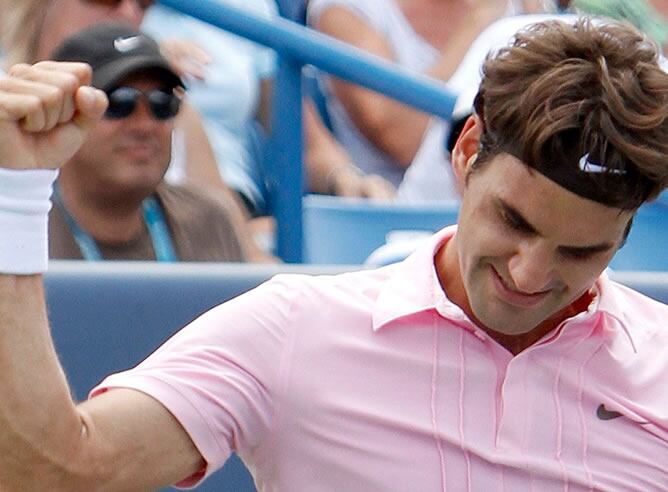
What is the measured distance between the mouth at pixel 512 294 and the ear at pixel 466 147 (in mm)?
171

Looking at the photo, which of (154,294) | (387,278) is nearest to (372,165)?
(154,294)

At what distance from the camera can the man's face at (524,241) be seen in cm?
200

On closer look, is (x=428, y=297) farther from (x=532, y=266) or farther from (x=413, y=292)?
(x=532, y=266)

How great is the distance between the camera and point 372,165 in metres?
4.30

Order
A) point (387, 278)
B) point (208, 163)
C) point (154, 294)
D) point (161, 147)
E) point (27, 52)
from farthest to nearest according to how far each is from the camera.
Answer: point (208, 163), point (27, 52), point (161, 147), point (154, 294), point (387, 278)

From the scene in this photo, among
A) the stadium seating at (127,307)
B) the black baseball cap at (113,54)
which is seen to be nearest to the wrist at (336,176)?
the black baseball cap at (113,54)

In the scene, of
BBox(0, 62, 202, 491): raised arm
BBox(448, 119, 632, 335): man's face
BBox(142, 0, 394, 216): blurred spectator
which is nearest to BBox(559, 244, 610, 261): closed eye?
BBox(448, 119, 632, 335): man's face

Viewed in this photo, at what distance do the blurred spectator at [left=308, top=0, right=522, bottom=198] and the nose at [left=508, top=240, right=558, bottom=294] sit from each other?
2171mm

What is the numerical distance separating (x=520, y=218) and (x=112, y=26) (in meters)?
1.52

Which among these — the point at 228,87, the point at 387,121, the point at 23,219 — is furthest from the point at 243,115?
the point at 23,219

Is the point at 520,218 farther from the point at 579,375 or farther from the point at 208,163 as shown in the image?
the point at 208,163

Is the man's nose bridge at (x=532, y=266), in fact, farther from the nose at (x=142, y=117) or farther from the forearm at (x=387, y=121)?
the forearm at (x=387, y=121)

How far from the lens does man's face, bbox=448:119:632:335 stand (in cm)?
200

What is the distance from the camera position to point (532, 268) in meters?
1.99
